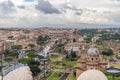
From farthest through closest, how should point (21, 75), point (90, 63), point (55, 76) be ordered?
point (55, 76) → point (90, 63) → point (21, 75)

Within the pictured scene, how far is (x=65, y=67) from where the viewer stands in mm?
35094

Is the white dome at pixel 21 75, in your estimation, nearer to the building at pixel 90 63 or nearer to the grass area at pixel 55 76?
the building at pixel 90 63

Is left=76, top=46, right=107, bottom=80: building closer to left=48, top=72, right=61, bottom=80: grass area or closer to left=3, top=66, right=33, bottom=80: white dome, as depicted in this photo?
left=48, top=72, right=61, bottom=80: grass area

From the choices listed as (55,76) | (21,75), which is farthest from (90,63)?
(21,75)

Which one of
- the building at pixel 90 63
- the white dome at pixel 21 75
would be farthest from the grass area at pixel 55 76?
the white dome at pixel 21 75

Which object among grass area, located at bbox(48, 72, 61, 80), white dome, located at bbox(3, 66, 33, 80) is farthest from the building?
white dome, located at bbox(3, 66, 33, 80)

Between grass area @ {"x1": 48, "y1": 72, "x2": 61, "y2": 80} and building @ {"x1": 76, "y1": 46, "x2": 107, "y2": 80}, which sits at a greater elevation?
building @ {"x1": 76, "y1": 46, "x2": 107, "y2": 80}

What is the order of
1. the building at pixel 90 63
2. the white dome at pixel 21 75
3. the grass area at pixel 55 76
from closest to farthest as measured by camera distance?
the white dome at pixel 21 75
the building at pixel 90 63
the grass area at pixel 55 76

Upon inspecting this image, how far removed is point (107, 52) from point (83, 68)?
19599 mm

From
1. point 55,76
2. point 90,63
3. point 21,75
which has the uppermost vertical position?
point 21,75

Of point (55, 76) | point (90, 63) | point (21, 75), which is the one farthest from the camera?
point (55, 76)

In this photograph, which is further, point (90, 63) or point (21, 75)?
point (90, 63)

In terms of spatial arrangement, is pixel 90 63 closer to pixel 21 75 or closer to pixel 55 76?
pixel 55 76

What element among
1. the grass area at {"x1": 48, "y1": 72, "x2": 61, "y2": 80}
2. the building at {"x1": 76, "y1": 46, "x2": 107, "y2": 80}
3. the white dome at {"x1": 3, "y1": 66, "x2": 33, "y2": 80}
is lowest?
the grass area at {"x1": 48, "y1": 72, "x2": 61, "y2": 80}
